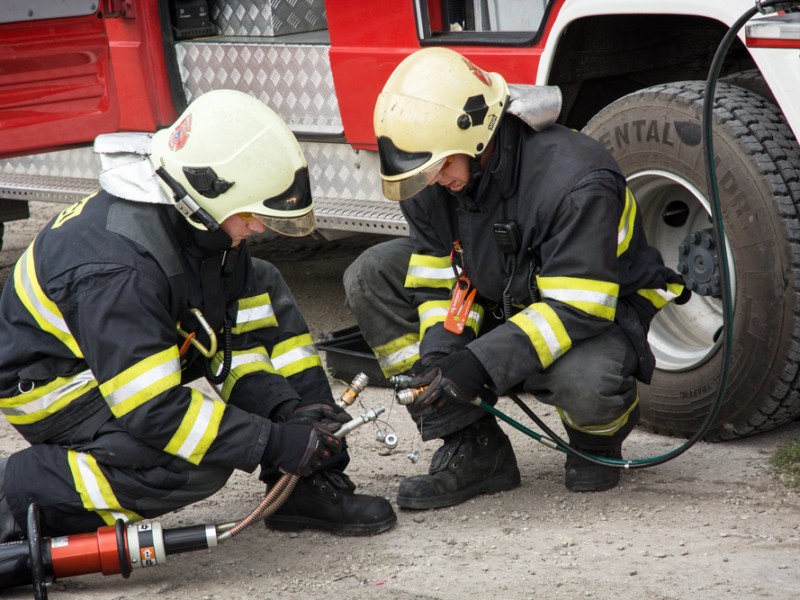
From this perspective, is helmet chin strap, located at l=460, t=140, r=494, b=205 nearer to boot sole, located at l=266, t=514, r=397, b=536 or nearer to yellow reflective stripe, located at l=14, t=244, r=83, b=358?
boot sole, located at l=266, t=514, r=397, b=536

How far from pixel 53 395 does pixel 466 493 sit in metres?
1.28

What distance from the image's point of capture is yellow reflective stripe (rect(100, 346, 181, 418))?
9.97ft

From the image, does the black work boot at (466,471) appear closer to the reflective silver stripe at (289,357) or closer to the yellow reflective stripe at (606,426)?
the yellow reflective stripe at (606,426)

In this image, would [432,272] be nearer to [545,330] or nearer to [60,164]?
[545,330]

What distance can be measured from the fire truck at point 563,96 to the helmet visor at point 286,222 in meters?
1.24

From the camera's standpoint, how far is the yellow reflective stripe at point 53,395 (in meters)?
3.26

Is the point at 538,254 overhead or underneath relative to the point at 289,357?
overhead

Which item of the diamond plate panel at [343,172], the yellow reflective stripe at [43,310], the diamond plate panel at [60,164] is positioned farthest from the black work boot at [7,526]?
the diamond plate panel at [60,164]

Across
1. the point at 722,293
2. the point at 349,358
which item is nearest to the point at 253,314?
the point at 349,358

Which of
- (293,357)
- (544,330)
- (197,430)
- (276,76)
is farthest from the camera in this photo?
(276,76)

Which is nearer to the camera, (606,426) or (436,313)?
(606,426)

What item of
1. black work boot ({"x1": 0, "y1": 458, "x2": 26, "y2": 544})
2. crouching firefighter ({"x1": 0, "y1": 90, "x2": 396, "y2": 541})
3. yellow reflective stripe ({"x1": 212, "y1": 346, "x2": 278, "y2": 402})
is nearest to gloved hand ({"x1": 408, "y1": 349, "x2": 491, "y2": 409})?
crouching firefighter ({"x1": 0, "y1": 90, "x2": 396, "y2": 541})

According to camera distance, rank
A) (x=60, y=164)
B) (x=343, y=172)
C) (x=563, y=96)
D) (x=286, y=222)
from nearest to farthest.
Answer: (x=286, y=222) → (x=563, y=96) → (x=343, y=172) → (x=60, y=164)

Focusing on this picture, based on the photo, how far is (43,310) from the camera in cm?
319
